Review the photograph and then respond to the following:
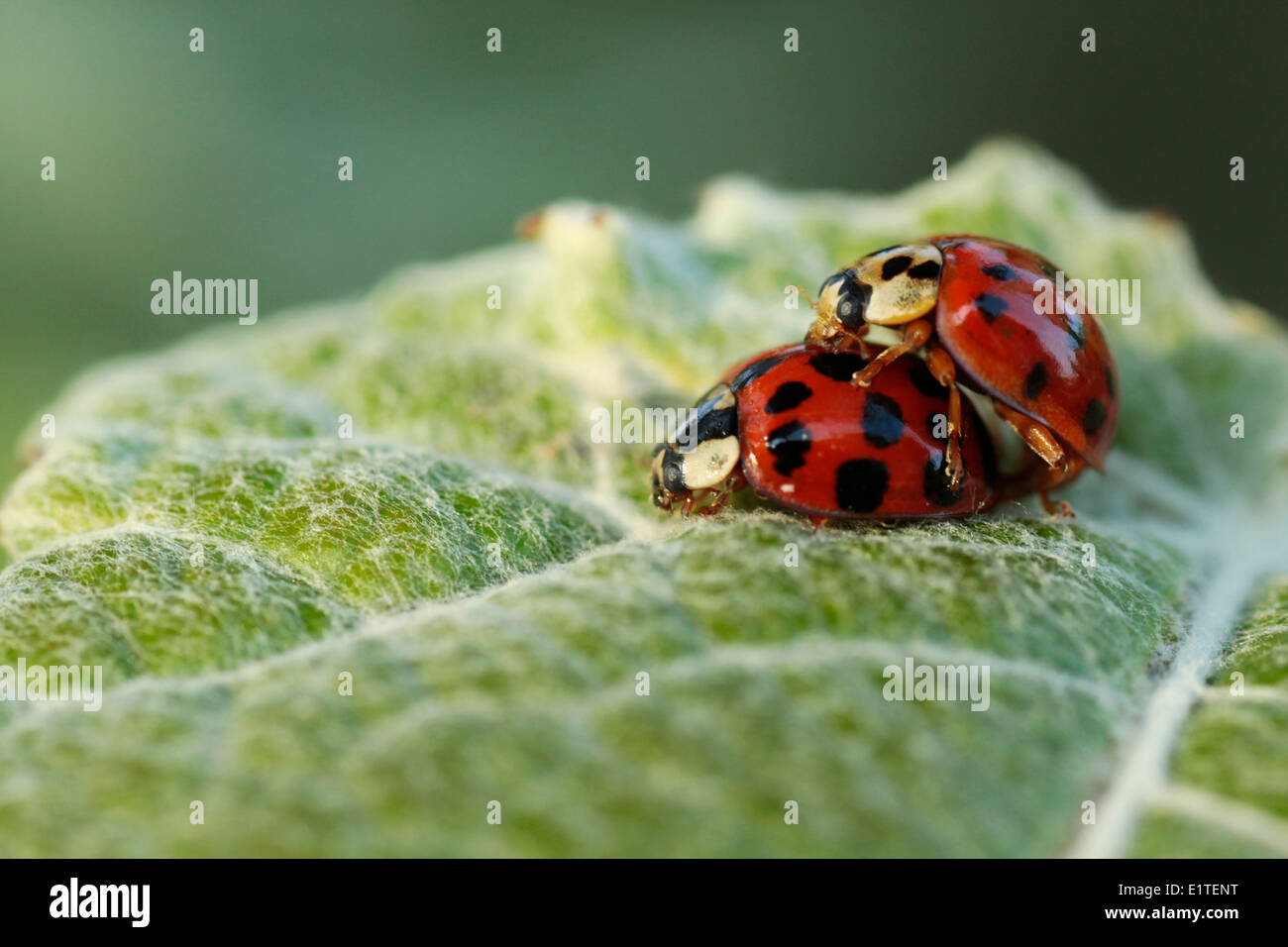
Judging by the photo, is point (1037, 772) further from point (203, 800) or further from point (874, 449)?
point (203, 800)

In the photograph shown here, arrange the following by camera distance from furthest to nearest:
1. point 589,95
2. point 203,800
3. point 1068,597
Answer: point 589,95, point 1068,597, point 203,800

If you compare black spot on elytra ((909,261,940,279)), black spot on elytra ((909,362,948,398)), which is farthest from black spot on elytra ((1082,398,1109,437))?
black spot on elytra ((909,261,940,279))

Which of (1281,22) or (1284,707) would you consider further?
(1281,22)

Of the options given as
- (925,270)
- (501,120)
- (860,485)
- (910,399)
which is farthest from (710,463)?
(501,120)

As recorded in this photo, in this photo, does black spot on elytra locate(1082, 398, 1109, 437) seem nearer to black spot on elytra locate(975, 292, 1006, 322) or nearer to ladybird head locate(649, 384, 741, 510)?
black spot on elytra locate(975, 292, 1006, 322)

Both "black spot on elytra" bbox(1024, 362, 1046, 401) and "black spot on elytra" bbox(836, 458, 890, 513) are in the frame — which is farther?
"black spot on elytra" bbox(1024, 362, 1046, 401)

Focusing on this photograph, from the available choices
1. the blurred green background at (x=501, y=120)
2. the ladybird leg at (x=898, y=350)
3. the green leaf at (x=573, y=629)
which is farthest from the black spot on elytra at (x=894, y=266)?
the blurred green background at (x=501, y=120)

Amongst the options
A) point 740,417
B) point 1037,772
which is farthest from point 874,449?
point 1037,772
